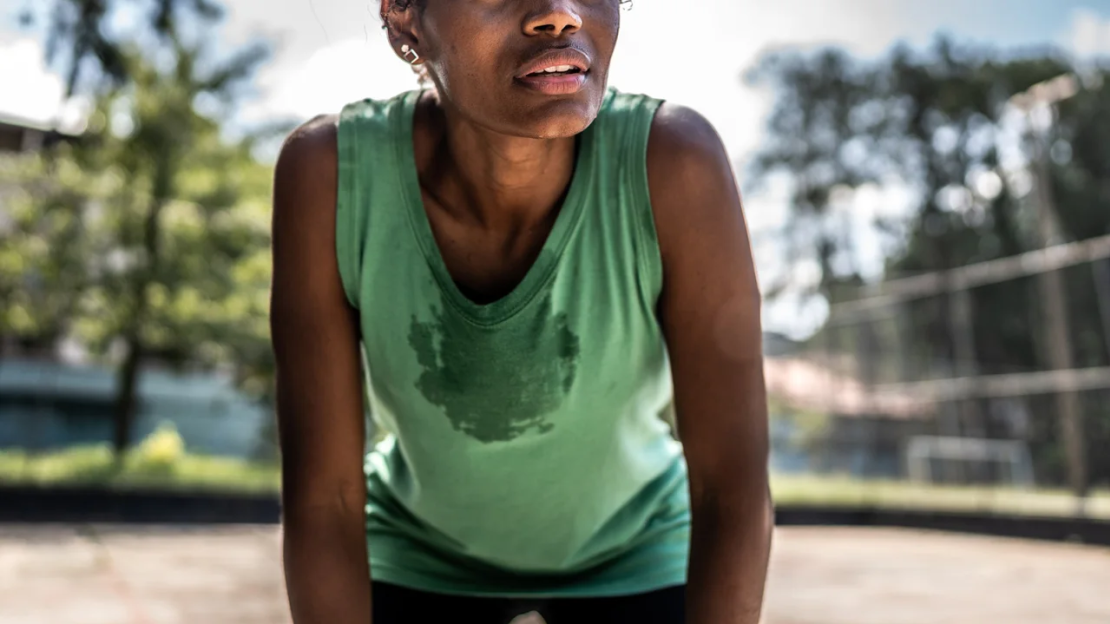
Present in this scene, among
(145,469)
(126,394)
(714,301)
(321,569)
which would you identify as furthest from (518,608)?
(126,394)

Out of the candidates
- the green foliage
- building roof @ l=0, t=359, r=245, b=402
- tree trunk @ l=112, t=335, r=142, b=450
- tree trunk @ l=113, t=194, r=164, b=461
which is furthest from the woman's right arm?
tree trunk @ l=112, t=335, r=142, b=450

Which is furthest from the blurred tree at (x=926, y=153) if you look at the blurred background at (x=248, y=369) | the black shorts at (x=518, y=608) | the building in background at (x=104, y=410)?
the black shorts at (x=518, y=608)

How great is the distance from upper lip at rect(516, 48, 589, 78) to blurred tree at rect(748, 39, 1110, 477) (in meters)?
19.0

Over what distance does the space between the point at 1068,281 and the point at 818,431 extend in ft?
14.3

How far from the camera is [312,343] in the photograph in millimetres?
1292

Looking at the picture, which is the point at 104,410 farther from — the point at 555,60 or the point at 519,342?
the point at 555,60

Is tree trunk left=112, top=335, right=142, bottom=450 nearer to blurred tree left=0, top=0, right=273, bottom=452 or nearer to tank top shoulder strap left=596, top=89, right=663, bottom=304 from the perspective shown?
blurred tree left=0, top=0, right=273, bottom=452

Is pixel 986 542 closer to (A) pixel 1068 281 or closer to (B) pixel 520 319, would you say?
(A) pixel 1068 281

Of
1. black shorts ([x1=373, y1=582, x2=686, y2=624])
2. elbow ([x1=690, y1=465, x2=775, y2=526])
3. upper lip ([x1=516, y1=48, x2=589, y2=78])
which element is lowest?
black shorts ([x1=373, y1=582, x2=686, y2=624])

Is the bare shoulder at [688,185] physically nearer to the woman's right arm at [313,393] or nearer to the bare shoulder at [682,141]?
the bare shoulder at [682,141]

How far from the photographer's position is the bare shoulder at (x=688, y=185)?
1.24m

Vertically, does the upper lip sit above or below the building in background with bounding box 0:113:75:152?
below

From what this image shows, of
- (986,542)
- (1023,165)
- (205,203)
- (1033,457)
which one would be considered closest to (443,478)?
(986,542)

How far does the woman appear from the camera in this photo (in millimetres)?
1240
